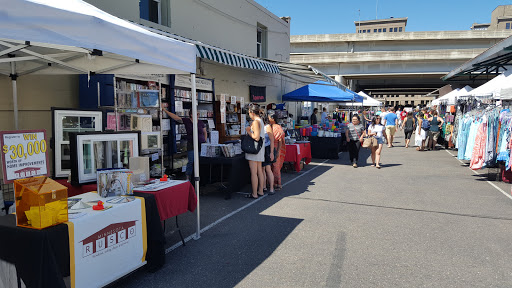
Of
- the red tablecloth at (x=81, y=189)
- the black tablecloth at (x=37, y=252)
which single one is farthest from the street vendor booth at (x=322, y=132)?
the black tablecloth at (x=37, y=252)

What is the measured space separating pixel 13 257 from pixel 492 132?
9462 mm

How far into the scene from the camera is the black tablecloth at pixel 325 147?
42.1 ft

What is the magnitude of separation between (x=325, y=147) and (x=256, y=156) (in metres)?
6.69

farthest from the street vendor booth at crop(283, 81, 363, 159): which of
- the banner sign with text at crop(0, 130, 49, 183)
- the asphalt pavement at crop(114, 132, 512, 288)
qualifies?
the banner sign with text at crop(0, 130, 49, 183)

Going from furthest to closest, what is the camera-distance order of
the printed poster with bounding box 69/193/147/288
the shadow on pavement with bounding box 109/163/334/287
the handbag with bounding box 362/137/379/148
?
1. the handbag with bounding box 362/137/379/148
2. the shadow on pavement with bounding box 109/163/334/287
3. the printed poster with bounding box 69/193/147/288

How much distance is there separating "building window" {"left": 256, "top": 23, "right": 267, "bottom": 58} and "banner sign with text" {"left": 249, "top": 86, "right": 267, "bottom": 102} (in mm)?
2130

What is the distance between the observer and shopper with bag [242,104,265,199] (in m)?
6.65

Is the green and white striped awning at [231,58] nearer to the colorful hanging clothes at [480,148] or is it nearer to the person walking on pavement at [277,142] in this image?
the person walking on pavement at [277,142]

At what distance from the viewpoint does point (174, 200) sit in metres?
4.31

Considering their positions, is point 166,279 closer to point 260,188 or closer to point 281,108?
point 260,188

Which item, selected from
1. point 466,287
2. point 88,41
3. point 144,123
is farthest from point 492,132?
point 88,41

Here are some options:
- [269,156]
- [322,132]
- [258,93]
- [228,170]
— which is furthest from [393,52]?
[228,170]

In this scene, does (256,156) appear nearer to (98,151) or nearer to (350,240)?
(350,240)

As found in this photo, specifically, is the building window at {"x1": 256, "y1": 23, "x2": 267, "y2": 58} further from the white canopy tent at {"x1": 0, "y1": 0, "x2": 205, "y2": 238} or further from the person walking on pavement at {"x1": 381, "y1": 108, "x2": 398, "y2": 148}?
the white canopy tent at {"x1": 0, "y1": 0, "x2": 205, "y2": 238}
